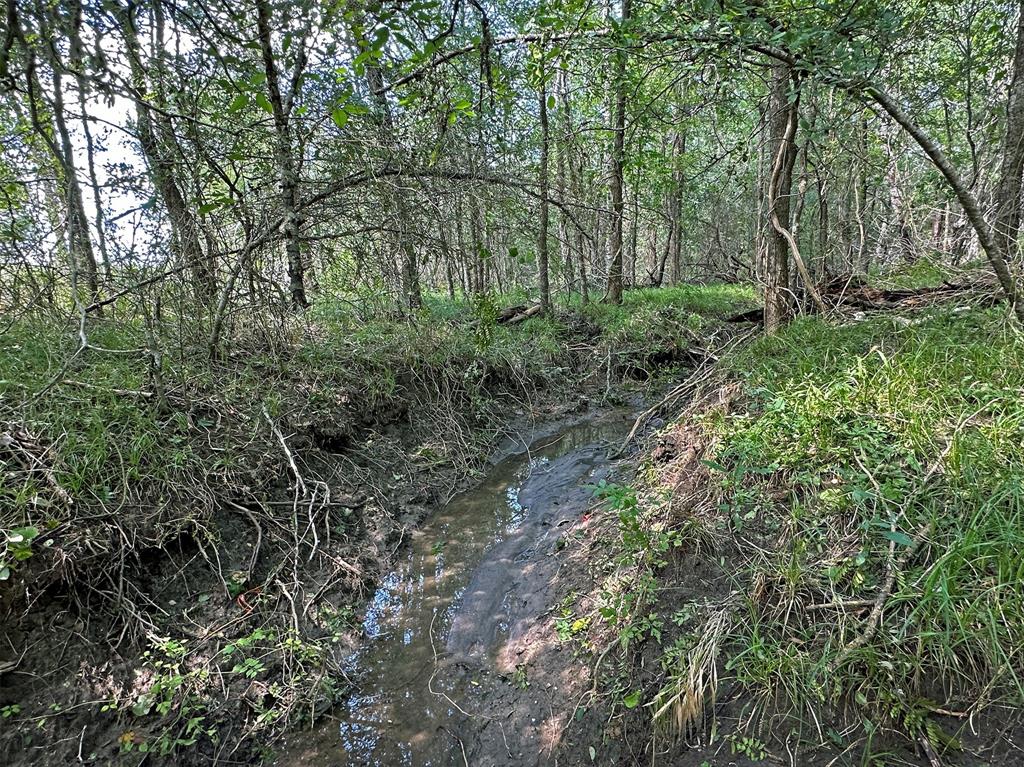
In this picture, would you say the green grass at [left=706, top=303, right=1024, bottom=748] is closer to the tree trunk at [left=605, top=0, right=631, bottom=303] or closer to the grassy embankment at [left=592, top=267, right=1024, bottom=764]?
the grassy embankment at [left=592, top=267, right=1024, bottom=764]

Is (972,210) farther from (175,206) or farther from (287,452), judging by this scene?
(175,206)

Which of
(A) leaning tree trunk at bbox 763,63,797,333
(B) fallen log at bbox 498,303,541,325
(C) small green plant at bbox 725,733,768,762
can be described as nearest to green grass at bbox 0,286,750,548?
(B) fallen log at bbox 498,303,541,325

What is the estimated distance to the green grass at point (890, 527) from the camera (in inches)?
65.4

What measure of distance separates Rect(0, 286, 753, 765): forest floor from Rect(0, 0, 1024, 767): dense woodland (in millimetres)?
19

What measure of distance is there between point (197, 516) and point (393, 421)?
81.3 inches

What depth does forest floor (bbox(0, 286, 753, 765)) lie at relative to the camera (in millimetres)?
2229

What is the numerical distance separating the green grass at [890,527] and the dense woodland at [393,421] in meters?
0.01

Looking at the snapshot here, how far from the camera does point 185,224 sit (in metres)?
3.38

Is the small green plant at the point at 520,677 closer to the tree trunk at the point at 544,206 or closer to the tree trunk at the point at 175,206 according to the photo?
the tree trunk at the point at 544,206

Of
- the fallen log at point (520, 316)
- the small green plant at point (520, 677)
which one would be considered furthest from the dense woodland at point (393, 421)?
the fallen log at point (520, 316)

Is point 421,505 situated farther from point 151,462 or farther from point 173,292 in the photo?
A: point 173,292

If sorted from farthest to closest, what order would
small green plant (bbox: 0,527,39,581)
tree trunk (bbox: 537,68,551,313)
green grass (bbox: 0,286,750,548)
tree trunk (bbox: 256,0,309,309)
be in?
tree trunk (bbox: 537,68,551,313) → tree trunk (bbox: 256,0,309,309) → green grass (bbox: 0,286,750,548) → small green plant (bbox: 0,527,39,581)

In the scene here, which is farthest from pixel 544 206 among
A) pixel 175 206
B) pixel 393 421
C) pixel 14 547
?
pixel 14 547

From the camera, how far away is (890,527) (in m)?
2.00
